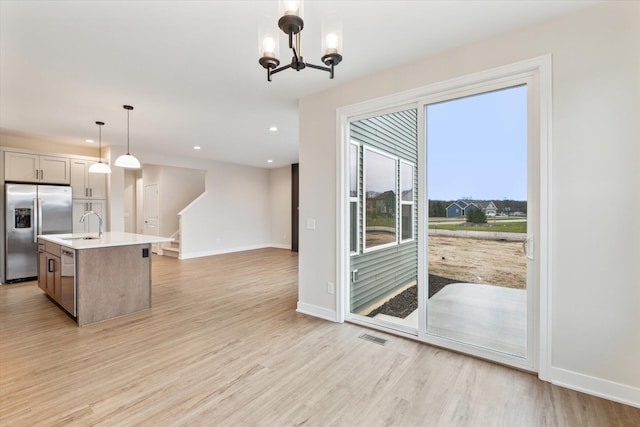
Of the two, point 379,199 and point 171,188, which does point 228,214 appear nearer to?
point 171,188

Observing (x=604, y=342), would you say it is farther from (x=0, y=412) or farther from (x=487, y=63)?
(x=0, y=412)

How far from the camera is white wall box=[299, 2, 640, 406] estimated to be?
197cm

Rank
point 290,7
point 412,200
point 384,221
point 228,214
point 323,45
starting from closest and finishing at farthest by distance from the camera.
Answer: point 290,7 < point 323,45 < point 412,200 < point 384,221 < point 228,214

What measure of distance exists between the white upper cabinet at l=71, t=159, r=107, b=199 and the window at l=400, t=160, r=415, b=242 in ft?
20.7

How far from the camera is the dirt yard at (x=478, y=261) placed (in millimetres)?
2488

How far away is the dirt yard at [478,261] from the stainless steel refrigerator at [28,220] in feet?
21.4

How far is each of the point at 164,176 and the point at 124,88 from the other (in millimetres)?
5495

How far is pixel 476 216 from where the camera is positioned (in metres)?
2.69

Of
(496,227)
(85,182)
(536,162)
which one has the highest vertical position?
(85,182)

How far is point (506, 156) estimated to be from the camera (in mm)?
2516

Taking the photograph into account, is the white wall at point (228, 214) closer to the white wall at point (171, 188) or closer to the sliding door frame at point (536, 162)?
the white wall at point (171, 188)

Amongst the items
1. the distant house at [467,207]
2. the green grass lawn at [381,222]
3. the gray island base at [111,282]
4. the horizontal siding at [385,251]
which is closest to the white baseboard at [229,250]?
the gray island base at [111,282]

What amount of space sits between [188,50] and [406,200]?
100 inches

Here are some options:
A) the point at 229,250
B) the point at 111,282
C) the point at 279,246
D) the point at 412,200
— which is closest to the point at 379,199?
the point at 412,200
